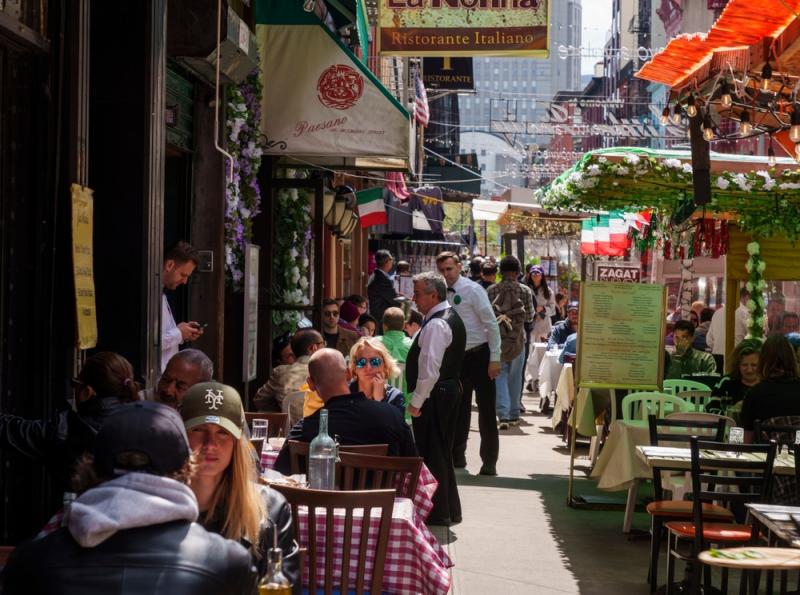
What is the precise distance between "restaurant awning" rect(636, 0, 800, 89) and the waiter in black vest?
2516 millimetres

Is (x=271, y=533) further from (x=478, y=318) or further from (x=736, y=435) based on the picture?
(x=478, y=318)

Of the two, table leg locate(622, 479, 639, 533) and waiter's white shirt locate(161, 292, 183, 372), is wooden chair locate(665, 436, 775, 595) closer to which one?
table leg locate(622, 479, 639, 533)

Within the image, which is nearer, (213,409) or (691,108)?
(213,409)

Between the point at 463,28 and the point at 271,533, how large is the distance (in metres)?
9.40

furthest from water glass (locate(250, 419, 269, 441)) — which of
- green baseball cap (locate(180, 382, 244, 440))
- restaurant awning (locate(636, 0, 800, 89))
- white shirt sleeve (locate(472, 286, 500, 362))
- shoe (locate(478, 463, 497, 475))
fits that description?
shoe (locate(478, 463, 497, 475))

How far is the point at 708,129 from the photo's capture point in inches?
428

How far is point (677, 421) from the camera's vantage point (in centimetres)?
995

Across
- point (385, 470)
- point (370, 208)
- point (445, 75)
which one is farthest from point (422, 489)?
point (445, 75)

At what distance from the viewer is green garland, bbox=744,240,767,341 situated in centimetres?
1485

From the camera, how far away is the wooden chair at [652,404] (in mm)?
11344

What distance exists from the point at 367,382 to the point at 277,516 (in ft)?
15.2

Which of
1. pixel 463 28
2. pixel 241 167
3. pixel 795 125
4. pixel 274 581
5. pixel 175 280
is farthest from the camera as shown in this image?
pixel 463 28

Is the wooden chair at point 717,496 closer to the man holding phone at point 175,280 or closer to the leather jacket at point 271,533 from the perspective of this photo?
the man holding phone at point 175,280

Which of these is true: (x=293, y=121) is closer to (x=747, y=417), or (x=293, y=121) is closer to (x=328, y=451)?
(x=747, y=417)
